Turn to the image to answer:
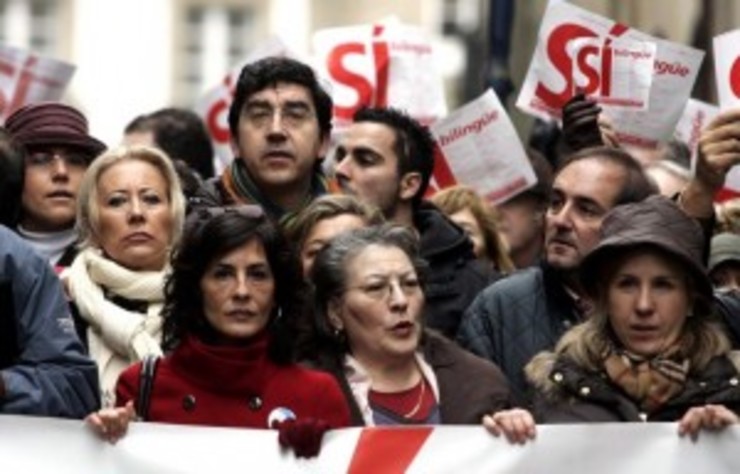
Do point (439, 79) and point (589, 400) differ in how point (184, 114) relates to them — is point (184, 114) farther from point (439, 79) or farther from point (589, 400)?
point (589, 400)

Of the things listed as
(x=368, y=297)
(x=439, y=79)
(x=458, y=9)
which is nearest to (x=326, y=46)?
(x=439, y=79)

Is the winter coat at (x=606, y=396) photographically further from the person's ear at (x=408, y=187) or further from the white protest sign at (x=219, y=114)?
the white protest sign at (x=219, y=114)

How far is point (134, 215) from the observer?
11.8 meters

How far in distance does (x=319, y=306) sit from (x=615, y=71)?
105 inches

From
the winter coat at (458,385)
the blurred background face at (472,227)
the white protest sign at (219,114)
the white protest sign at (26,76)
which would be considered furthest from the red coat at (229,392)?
the white protest sign at (219,114)

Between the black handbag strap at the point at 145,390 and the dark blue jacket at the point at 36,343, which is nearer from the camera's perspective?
the dark blue jacket at the point at 36,343

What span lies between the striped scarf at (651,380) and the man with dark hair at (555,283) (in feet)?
2.56

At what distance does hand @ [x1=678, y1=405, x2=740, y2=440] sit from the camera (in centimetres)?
1030

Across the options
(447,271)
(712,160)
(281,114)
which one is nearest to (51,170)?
(281,114)

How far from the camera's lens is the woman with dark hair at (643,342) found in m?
10.6

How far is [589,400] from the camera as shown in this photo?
1064 centimetres

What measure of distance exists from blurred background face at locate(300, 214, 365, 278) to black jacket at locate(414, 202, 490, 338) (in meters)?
0.74

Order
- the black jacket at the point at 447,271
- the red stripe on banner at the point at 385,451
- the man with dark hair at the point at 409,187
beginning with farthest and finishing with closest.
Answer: the man with dark hair at the point at 409,187 → the black jacket at the point at 447,271 → the red stripe on banner at the point at 385,451

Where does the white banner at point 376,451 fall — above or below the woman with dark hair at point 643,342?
below
